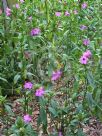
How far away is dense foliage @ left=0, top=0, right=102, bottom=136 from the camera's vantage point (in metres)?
2.43

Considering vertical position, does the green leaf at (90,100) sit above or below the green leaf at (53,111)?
above

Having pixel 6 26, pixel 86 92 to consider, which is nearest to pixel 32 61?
pixel 6 26

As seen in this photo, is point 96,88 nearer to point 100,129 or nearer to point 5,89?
point 100,129

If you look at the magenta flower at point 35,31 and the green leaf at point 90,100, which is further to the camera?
the magenta flower at point 35,31

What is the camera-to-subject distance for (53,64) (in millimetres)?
2756

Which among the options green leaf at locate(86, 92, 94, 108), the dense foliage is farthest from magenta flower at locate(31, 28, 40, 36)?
green leaf at locate(86, 92, 94, 108)

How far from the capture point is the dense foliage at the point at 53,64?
95.7 inches

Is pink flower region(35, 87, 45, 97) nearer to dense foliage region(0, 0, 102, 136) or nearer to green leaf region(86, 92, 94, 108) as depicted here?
dense foliage region(0, 0, 102, 136)

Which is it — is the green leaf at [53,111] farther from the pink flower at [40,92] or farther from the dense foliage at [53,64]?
the pink flower at [40,92]

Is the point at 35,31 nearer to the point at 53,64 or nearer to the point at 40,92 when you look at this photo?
the point at 53,64

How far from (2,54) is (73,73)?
3.64 feet

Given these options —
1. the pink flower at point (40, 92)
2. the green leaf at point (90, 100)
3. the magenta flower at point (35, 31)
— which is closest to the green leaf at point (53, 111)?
the pink flower at point (40, 92)

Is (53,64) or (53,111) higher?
(53,64)

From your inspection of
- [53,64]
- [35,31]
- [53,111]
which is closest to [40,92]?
[53,111]
